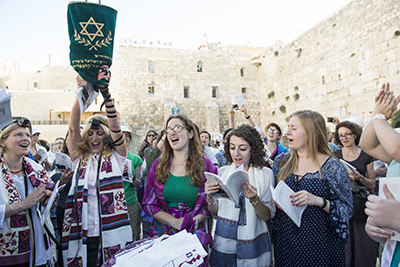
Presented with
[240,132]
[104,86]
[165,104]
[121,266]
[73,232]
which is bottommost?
[73,232]

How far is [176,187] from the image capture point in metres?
2.58

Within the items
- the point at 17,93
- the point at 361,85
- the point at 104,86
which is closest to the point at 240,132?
the point at 104,86

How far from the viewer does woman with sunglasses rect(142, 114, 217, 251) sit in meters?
2.53

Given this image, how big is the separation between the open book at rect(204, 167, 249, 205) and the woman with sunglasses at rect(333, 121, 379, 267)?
1.76 m

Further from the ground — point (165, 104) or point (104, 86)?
point (165, 104)

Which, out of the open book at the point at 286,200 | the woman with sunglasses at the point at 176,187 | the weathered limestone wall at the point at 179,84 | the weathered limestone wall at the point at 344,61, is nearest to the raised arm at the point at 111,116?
the woman with sunglasses at the point at 176,187

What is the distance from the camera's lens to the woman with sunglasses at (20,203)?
239 centimetres

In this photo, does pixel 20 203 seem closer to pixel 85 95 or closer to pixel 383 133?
pixel 85 95

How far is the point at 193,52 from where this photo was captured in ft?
66.4

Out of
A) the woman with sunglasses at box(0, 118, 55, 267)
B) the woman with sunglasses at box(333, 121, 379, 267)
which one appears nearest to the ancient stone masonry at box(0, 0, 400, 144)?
the woman with sunglasses at box(333, 121, 379, 267)

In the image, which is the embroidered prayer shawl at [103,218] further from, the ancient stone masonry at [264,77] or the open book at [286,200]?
the ancient stone masonry at [264,77]

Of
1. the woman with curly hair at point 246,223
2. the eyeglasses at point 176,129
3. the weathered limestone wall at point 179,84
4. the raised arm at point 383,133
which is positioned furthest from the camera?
the weathered limestone wall at point 179,84

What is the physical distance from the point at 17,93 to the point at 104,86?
27.2 meters

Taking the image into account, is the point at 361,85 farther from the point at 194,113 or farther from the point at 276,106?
the point at 194,113
